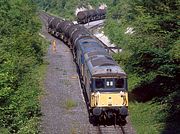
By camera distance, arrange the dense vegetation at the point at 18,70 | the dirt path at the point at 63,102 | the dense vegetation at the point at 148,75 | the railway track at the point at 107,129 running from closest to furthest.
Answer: the dense vegetation at the point at 18,70 < the dense vegetation at the point at 148,75 < the railway track at the point at 107,129 < the dirt path at the point at 63,102

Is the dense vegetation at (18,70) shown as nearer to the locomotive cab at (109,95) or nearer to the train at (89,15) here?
the locomotive cab at (109,95)

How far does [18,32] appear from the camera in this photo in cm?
3575

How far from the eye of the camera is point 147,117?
2394 cm

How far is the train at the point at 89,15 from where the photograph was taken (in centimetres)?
→ 6925

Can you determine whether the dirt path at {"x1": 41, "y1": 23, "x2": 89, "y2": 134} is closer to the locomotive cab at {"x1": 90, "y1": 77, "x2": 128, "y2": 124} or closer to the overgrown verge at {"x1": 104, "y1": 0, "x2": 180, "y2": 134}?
the locomotive cab at {"x1": 90, "y1": 77, "x2": 128, "y2": 124}

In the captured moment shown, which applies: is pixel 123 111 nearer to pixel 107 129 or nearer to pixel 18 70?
pixel 107 129

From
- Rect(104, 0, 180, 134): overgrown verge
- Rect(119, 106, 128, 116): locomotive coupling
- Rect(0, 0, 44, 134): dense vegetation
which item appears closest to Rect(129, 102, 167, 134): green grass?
Rect(104, 0, 180, 134): overgrown verge

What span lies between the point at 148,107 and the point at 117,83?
395 centimetres

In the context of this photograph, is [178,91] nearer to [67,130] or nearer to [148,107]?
[148,107]

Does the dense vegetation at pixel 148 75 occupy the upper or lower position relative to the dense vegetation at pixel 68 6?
upper

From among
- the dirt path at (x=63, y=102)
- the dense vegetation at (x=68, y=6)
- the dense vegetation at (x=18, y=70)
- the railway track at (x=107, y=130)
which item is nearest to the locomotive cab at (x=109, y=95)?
the railway track at (x=107, y=130)

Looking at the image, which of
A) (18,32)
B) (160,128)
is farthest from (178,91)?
(18,32)

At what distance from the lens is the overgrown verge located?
72.3 feet

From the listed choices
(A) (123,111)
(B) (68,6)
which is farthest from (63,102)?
(B) (68,6)
